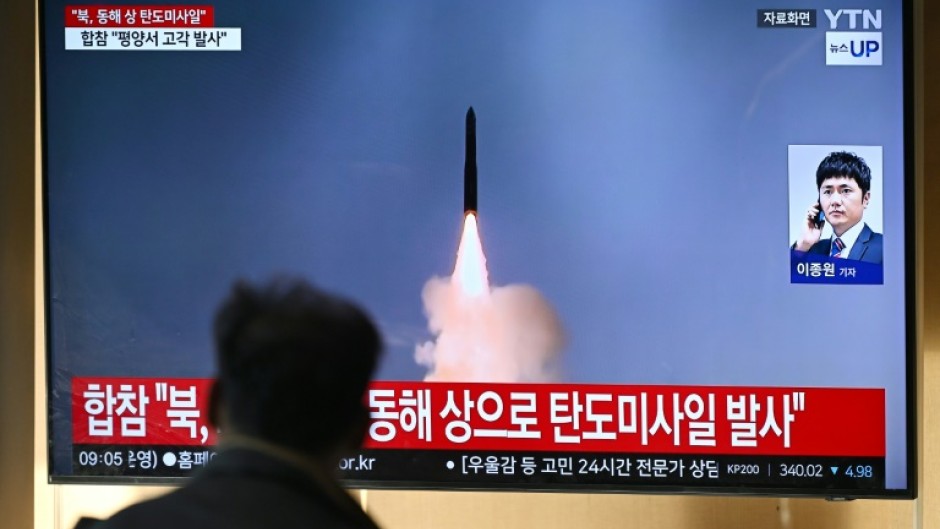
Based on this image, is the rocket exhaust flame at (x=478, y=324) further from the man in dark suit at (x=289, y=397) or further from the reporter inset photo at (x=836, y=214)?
the man in dark suit at (x=289, y=397)

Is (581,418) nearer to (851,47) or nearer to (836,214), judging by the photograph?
(836,214)

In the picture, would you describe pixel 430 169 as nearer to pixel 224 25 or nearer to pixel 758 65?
pixel 224 25

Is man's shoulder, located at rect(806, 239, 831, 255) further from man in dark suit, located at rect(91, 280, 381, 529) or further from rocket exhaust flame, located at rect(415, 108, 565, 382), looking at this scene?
man in dark suit, located at rect(91, 280, 381, 529)

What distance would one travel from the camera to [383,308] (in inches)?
103

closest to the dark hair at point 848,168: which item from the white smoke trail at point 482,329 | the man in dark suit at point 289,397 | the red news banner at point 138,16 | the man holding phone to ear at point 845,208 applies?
the man holding phone to ear at point 845,208

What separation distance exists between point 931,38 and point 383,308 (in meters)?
1.35

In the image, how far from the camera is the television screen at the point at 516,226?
2531 mm

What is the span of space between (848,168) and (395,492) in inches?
49.9

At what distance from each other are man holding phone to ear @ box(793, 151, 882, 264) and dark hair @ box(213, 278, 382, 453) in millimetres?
1516

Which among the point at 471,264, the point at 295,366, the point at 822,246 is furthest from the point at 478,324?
the point at 295,366

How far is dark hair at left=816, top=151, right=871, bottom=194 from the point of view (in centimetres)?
252

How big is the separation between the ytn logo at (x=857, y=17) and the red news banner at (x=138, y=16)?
137 cm

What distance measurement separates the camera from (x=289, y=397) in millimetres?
1260

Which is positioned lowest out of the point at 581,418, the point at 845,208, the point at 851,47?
the point at 581,418
